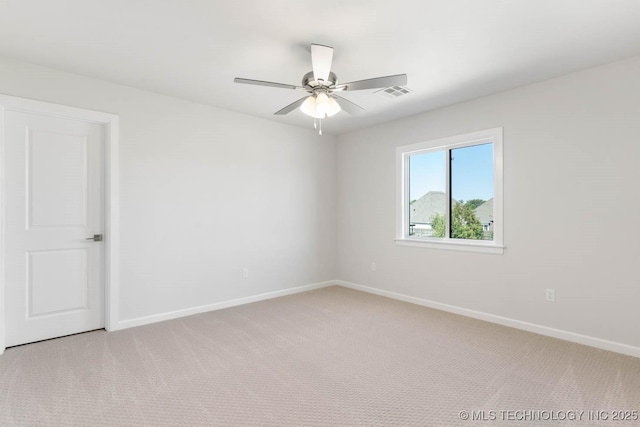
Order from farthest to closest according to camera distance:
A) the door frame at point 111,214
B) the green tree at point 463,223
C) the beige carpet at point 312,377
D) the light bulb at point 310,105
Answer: the green tree at point 463,223 → the door frame at point 111,214 → the light bulb at point 310,105 → the beige carpet at point 312,377

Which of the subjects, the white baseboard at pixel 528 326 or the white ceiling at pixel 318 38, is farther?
the white baseboard at pixel 528 326

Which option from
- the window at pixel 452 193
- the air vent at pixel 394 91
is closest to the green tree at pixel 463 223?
the window at pixel 452 193

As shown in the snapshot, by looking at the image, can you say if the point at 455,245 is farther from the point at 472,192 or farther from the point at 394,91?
the point at 394,91

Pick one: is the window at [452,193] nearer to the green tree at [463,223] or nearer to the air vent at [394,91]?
the green tree at [463,223]

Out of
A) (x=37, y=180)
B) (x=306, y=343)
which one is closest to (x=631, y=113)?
(x=306, y=343)

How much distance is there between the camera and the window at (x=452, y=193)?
12.0 feet

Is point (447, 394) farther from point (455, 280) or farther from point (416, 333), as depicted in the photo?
point (455, 280)

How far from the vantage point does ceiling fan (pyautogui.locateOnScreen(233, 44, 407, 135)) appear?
232 centimetres

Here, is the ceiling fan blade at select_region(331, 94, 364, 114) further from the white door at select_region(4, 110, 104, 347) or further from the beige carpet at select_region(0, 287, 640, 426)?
the white door at select_region(4, 110, 104, 347)

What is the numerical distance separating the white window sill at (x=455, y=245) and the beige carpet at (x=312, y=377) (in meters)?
0.81

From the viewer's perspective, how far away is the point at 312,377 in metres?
2.38

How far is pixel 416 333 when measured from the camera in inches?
128

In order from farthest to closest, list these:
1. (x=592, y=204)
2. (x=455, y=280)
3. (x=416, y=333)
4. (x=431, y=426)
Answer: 1. (x=455, y=280)
2. (x=416, y=333)
3. (x=592, y=204)
4. (x=431, y=426)

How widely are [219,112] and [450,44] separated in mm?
2728
